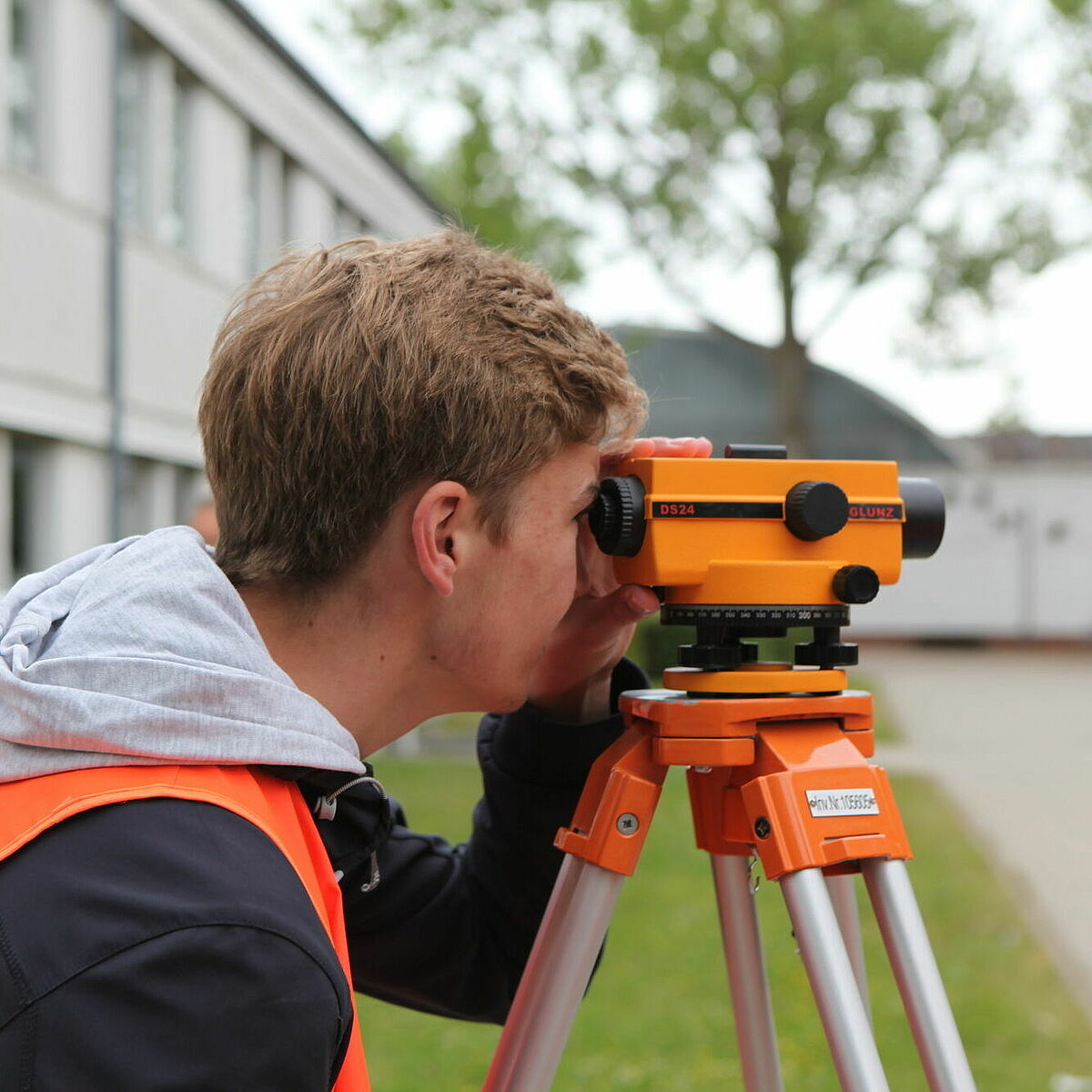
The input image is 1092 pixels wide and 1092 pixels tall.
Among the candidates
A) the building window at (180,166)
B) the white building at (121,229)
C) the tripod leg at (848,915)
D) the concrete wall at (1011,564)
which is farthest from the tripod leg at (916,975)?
the concrete wall at (1011,564)

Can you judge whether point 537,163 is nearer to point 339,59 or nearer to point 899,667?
point 339,59

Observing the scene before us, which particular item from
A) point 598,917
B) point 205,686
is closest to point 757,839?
point 598,917

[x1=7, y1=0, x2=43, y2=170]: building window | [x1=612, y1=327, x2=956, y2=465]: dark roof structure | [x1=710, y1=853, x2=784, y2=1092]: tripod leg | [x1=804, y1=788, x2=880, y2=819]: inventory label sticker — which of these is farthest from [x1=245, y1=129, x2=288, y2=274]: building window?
[x1=612, y1=327, x2=956, y2=465]: dark roof structure

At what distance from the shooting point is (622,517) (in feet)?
5.23

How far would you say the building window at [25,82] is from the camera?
7.60m

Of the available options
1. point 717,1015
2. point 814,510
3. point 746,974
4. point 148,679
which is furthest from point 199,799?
point 717,1015

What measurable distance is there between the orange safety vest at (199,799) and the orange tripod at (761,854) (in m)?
0.39

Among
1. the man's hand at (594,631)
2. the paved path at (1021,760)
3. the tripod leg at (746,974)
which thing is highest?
the man's hand at (594,631)

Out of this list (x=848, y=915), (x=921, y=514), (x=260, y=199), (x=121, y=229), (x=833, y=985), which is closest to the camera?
(x=833, y=985)

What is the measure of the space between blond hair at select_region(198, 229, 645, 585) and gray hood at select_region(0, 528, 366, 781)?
0.13 metres

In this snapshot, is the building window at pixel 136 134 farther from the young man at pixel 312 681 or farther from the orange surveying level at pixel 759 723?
the orange surveying level at pixel 759 723

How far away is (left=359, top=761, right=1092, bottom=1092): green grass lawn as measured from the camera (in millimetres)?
4332

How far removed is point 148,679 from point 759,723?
0.72 meters

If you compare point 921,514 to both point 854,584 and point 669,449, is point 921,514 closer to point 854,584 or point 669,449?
point 854,584
